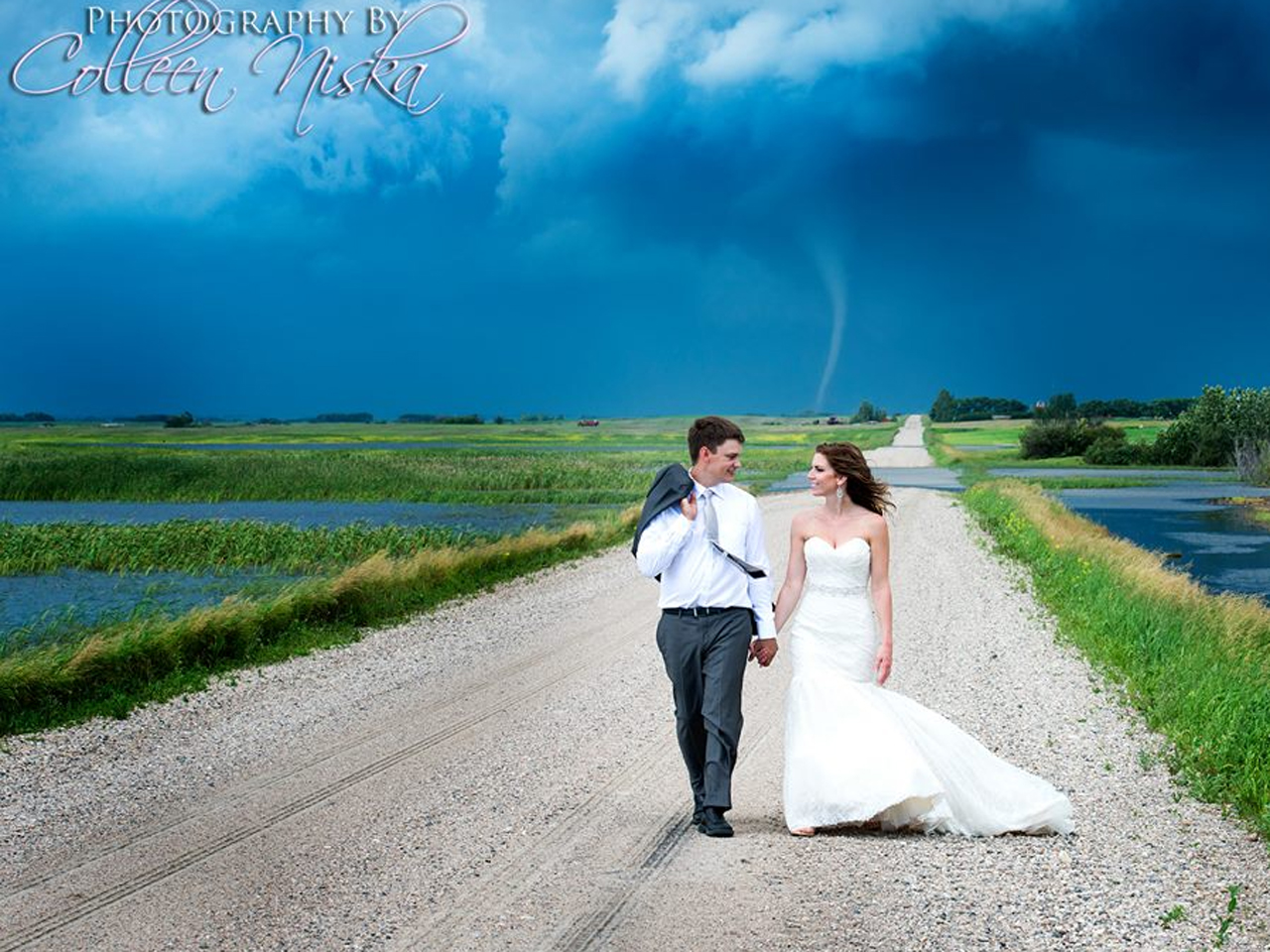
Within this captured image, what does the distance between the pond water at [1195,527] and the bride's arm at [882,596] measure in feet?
66.8

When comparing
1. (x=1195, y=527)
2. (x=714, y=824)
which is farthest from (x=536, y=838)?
(x=1195, y=527)

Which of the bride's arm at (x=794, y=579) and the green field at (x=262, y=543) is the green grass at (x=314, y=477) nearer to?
the green field at (x=262, y=543)

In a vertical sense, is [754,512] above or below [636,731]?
above

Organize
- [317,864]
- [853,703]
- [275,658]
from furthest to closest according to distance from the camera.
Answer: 1. [275,658]
2. [853,703]
3. [317,864]

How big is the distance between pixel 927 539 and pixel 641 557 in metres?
22.2

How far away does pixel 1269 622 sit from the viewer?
17.4m

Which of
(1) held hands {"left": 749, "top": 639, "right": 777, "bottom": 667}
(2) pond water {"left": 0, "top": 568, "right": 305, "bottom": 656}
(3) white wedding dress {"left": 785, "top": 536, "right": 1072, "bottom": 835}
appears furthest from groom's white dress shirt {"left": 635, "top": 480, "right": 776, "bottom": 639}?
(2) pond water {"left": 0, "top": 568, "right": 305, "bottom": 656}

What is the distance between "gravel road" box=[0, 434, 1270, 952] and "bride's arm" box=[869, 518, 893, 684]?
0.96 m

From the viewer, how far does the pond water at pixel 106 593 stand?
17.5 m

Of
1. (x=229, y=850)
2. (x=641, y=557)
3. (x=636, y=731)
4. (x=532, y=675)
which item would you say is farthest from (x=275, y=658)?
(x=641, y=557)

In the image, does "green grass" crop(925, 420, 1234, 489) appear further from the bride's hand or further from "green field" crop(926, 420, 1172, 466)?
the bride's hand

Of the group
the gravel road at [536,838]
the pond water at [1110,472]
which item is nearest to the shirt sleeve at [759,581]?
the gravel road at [536,838]

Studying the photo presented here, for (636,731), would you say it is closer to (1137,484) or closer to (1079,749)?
(1079,749)

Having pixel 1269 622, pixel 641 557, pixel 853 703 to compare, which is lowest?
pixel 1269 622
